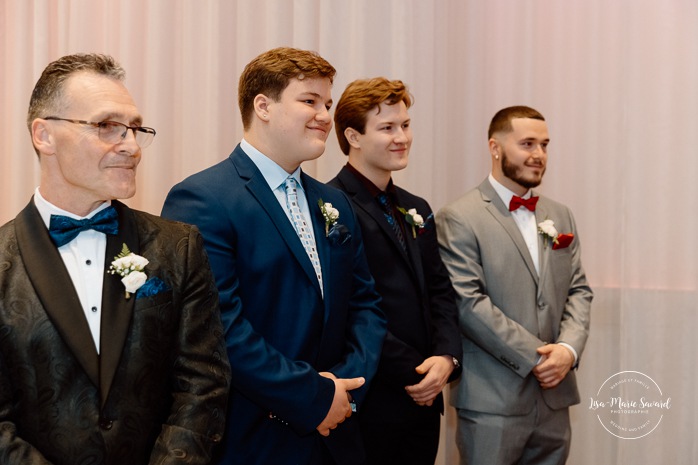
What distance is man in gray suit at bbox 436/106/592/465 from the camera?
3508 mm

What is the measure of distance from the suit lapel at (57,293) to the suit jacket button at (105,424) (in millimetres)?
89

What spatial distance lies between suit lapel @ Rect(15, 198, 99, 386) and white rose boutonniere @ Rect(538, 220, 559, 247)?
2.36 meters

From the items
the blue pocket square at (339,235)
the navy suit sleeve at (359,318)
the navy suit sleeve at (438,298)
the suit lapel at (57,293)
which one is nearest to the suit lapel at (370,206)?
the navy suit sleeve at (438,298)

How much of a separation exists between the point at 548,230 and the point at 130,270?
225 centimetres

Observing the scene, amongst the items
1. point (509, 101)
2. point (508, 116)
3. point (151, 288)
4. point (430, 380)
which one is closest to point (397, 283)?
point (430, 380)

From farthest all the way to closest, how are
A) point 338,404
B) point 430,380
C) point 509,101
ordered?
point 509,101 → point 430,380 → point 338,404

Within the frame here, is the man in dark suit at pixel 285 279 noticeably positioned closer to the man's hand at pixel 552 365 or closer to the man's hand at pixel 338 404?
the man's hand at pixel 338 404

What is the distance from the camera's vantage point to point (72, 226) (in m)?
2.03

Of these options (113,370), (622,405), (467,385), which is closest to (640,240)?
(622,405)

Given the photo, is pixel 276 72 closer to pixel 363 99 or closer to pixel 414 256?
pixel 363 99

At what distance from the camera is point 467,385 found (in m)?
3.61

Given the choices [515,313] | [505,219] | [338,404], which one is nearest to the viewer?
[338,404]

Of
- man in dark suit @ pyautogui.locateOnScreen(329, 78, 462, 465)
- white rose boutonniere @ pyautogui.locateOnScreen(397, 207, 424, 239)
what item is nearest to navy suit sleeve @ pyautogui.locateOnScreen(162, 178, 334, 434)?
man in dark suit @ pyautogui.locateOnScreen(329, 78, 462, 465)

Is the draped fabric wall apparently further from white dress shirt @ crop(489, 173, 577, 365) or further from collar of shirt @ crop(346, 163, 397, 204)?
collar of shirt @ crop(346, 163, 397, 204)
